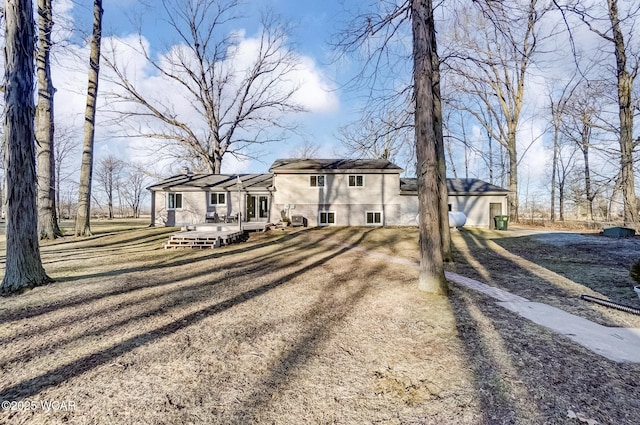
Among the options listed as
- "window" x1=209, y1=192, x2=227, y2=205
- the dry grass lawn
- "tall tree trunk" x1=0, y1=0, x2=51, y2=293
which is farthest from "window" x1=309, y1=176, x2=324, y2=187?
"tall tree trunk" x1=0, y1=0, x2=51, y2=293

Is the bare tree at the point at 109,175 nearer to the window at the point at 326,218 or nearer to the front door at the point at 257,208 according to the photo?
the front door at the point at 257,208

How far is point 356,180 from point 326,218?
3.19 m

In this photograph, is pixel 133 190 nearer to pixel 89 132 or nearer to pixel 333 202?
pixel 89 132

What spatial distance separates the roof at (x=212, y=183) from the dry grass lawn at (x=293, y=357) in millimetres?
13796

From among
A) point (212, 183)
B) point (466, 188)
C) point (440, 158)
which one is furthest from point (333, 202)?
point (440, 158)

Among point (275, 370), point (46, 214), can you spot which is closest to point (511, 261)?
point (275, 370)

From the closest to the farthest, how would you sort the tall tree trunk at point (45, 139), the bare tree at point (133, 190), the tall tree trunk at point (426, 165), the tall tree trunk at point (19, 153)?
1. the tall tree trunk at point (19, 153)
2. the tall tree trunk at point (426, 165)
3. the tall tree trunk at point (45, 139)
4. the bare tree at point (133, 190)

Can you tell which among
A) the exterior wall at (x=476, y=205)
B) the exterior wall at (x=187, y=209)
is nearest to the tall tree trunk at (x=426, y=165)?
the exterior wall at (x=476, y=205)

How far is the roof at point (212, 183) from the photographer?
19.1 m

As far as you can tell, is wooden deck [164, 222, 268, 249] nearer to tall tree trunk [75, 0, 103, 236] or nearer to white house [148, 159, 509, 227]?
tall tree trunk [75, 0, 103, 236]

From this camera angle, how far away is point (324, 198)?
18828 millimetres

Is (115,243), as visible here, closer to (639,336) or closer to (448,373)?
(448,373)

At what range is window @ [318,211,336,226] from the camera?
18828 millimetres

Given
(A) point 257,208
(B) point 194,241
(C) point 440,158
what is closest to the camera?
(C) point 440,158
